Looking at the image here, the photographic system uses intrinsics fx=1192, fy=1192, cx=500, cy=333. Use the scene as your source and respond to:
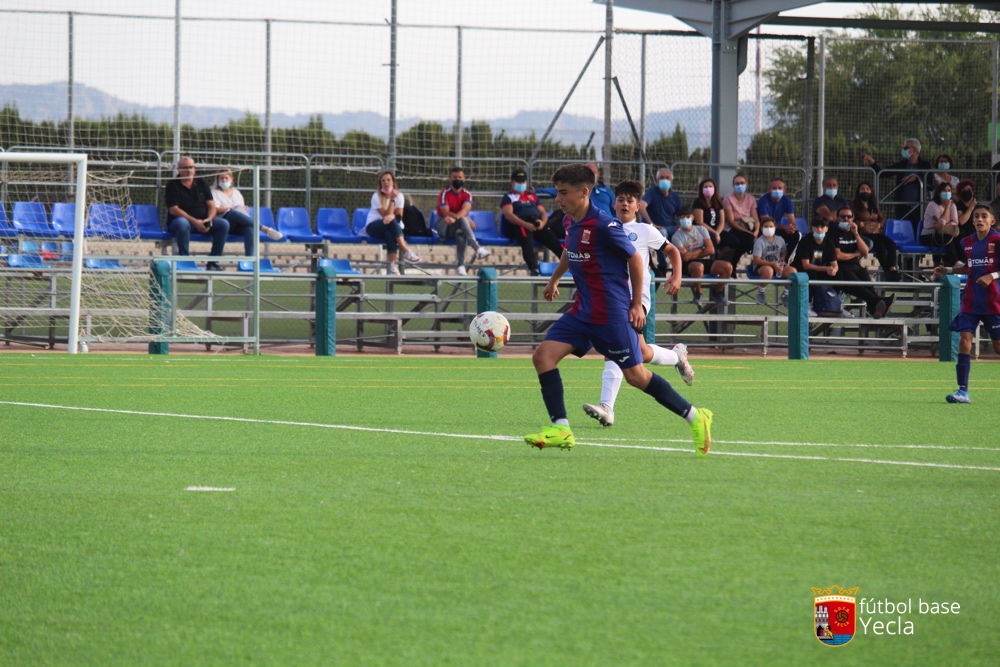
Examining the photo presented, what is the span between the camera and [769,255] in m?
21.2

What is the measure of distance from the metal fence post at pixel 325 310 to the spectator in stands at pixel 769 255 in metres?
7.64

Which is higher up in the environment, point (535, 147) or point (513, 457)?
point (535, 147)

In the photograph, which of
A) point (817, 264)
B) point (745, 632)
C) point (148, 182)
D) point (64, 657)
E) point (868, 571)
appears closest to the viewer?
point (64, 657)

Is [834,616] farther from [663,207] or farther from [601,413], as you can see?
[663,207]

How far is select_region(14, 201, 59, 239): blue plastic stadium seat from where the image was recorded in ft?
66.2

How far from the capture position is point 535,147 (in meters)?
23.6

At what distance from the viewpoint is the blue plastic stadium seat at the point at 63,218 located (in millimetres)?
20281

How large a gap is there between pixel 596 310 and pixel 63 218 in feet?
50.0

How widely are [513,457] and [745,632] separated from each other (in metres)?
3.72

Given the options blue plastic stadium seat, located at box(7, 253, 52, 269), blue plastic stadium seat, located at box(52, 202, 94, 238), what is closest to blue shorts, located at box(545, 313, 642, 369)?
blue plastic stadium seat, located at box(7, 253, 52, 269)

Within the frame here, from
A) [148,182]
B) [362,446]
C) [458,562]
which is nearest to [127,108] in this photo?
[148,182]

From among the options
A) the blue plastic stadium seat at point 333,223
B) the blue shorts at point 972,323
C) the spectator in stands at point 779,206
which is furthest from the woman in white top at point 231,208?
the blue shorts at point 972,323

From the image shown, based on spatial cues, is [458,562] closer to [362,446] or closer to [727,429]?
[362,446]

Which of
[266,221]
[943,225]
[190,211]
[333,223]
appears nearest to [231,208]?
[190,211]
